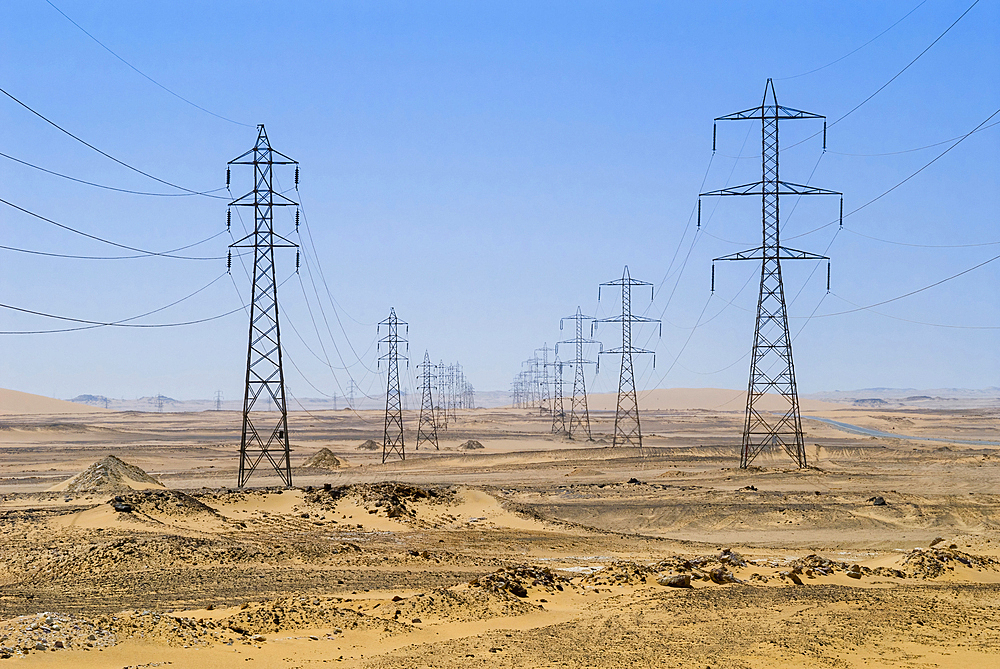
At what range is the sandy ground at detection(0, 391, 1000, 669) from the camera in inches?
529

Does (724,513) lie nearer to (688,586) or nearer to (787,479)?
(787,479)

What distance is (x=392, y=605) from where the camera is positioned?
16094 millimetres

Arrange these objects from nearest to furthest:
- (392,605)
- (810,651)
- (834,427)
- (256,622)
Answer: (810,651) → (256,622) → (392,605) → (834,427)

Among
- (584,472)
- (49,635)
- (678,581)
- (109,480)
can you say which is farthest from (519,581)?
(584,472)

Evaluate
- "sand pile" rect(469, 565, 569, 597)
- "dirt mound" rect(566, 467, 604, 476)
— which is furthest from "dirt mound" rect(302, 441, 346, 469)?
"sand pile" rect(469, 565, 569, 597)

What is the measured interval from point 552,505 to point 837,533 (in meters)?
12.0

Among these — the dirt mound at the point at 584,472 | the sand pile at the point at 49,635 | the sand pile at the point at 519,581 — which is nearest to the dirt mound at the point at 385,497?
the sand pile at the point at 519,581

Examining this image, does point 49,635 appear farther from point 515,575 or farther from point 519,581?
point 515,575

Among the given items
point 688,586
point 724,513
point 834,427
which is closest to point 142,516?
point 688,586

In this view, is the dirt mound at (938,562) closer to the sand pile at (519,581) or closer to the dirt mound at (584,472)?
the sand pile at (519,581)

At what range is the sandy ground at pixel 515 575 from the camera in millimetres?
13430

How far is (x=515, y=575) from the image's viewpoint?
1834 cm

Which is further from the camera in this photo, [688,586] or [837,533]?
[837,533]

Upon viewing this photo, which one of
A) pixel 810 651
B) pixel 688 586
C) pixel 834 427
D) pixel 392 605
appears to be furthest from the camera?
pixel 834 427
